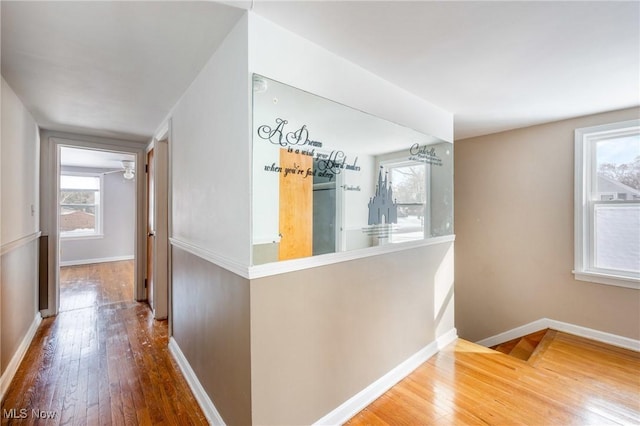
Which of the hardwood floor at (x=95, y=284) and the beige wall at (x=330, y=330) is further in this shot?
the hardwood floor at (x=95, y=284)

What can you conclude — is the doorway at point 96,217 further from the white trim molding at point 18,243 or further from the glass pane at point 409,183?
the glass pane at point 409,183

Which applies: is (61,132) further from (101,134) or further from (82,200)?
(82,200)

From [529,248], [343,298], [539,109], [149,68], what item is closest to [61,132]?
[149,68]

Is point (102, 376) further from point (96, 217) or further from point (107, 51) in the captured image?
point (96, 217)

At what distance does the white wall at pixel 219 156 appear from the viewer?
1.38 meters

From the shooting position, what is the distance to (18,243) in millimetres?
2330

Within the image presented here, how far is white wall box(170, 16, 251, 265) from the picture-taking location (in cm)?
138

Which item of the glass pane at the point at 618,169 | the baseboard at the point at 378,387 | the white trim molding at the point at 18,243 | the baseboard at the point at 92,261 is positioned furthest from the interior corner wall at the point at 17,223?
the glass pane at the point at 618,169

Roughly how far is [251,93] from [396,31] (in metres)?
0.85

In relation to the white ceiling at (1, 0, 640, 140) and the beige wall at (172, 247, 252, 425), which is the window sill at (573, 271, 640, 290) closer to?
the white ceiling at (1, 0, 640, 140)

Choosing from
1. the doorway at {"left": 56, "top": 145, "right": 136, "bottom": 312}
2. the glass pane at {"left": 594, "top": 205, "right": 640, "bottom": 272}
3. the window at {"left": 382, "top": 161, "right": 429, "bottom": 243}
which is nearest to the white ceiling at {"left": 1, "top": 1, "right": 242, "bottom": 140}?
the window at {"left": 382, "top": 161, "right": 429, "bottom": 243}

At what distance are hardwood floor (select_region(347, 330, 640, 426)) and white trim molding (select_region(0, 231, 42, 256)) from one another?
2677 millimetres

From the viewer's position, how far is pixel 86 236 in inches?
248

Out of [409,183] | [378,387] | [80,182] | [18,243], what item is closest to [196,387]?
[378,387]
